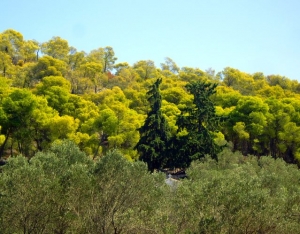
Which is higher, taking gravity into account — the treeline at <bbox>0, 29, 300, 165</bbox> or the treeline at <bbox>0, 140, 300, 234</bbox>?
the treeline at <bbox>0, 29, 300, 165</bbox>

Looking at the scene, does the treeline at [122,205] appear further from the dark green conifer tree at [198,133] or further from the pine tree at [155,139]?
the pine tree at [155,139]

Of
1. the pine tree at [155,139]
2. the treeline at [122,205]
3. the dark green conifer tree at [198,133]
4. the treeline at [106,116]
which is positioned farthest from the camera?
the treeline at [106,116]

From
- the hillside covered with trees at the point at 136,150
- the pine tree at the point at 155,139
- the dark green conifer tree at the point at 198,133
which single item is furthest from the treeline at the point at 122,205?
the pine tree at the point at 155,139

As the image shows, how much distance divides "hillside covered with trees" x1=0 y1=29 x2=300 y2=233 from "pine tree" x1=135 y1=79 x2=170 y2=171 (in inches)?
4.9

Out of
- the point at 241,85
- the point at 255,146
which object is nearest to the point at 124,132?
the point at 255,146

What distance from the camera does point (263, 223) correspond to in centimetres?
1862

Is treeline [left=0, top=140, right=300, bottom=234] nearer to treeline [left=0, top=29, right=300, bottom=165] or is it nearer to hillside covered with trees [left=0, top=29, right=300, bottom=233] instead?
hillside covered with trees [left=0, top=29, right=300, bottom=233]

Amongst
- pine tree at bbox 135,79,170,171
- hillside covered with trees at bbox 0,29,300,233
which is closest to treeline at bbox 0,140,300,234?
hillside covered with trees at bbox 0,29,300,233

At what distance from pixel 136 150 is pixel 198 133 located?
869 centimetres

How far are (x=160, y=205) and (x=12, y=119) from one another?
3211cm

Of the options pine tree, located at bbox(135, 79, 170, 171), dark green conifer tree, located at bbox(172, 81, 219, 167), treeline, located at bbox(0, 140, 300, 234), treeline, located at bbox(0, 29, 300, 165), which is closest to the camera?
treeline, located at bbox(0, 140, 300, 234)

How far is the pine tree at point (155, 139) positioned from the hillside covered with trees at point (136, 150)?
123 mm

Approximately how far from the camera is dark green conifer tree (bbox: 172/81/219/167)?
4347 cm

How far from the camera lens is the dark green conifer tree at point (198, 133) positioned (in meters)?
43.5
